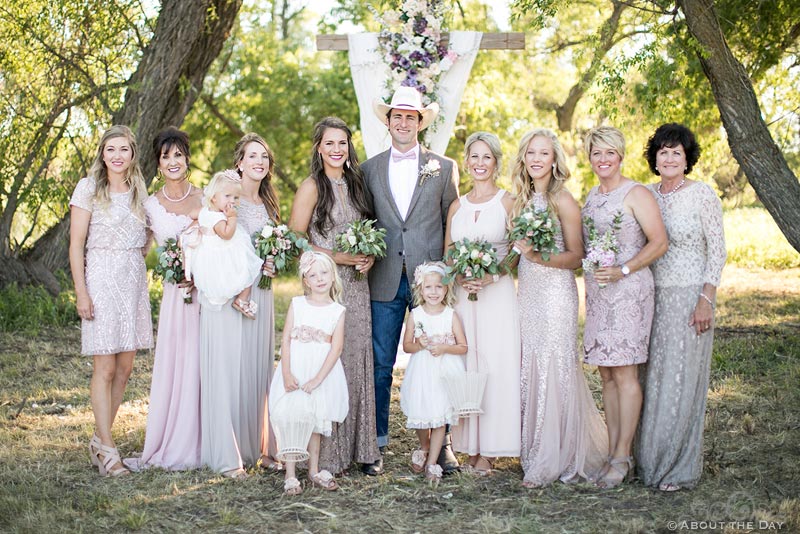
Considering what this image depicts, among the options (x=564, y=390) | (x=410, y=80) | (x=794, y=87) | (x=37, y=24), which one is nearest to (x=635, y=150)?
(x=794, y=87)

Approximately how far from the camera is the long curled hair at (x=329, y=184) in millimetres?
5742

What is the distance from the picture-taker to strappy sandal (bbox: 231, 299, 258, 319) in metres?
5.64

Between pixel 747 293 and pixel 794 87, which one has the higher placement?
pixel 794 87

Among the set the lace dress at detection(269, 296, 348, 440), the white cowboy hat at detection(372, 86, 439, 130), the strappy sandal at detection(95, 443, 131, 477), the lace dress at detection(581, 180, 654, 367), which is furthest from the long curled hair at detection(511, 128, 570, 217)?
the strappy sandal at detection(95, 443, 131, 477)

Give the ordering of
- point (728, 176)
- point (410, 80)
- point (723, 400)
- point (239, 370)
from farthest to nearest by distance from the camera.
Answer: point (728, 176) → point (410, 80) → point (723, 400) → point (239, 370)

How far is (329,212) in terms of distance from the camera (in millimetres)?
5754

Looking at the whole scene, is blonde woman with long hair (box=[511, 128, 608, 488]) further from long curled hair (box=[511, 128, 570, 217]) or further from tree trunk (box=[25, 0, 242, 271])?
tree trunk (box=[25, 0, 242, 271])

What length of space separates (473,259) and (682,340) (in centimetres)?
139

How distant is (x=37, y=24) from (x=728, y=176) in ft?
59.0

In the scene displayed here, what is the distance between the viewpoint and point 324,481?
17.6 ft

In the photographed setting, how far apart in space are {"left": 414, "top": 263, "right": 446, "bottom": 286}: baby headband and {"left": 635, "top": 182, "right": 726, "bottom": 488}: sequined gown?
1.36 metres

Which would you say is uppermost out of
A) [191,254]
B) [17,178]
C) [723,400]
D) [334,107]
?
[334,107]

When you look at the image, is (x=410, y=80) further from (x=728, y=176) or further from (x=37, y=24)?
(x=728, y=176)

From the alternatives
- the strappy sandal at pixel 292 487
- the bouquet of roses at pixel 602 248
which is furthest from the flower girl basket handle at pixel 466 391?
the strappy sandal at pixel 292 487
